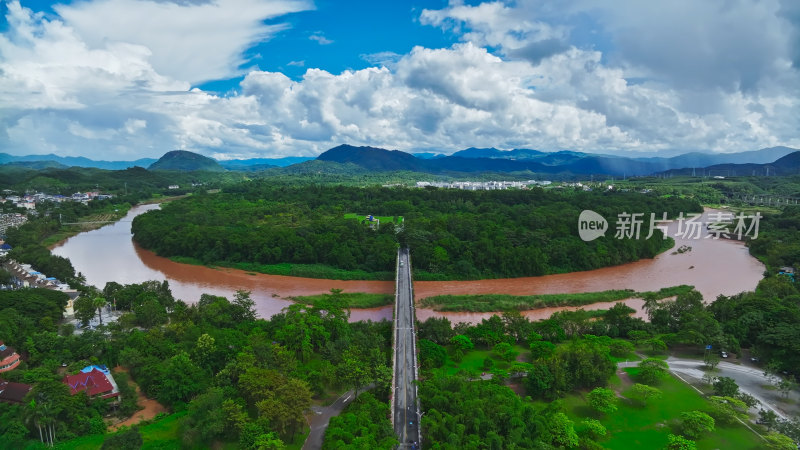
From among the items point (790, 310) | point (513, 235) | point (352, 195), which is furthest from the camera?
point (352, 195)

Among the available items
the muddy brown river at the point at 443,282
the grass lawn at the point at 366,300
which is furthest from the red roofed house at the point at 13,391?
the grass lawn at the point at 366,300

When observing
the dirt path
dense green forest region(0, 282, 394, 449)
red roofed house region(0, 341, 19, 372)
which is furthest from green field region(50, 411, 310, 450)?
red roofed house region(0, 341, 19, 372)

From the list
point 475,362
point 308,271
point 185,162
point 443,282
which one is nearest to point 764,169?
point 443,282

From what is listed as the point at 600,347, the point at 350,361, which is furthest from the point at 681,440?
the point at 350,361

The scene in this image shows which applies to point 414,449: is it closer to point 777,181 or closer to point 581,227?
point 581,227

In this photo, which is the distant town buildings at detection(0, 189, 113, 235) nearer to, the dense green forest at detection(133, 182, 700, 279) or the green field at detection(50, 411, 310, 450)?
the dense green forest at detection(133, 182, 700, 279)

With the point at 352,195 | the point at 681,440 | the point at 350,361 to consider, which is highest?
the point at 352,195

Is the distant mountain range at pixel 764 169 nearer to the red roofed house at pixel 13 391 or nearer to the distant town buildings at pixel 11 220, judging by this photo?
the red roofed house at pixel 13 391
